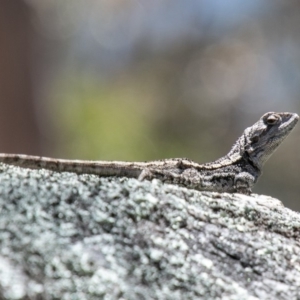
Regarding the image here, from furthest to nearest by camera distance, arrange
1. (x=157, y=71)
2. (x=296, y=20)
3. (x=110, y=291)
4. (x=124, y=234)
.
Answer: (x=157, y=71), (x=296, y=20), (x=124, y=234), (x=110, y=291)

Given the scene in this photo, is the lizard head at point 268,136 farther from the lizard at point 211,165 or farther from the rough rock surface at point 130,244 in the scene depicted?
the rough rock surface at point 130,244

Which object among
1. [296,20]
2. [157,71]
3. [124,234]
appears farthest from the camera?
[157,71]

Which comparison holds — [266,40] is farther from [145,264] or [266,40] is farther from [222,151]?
[145,264]

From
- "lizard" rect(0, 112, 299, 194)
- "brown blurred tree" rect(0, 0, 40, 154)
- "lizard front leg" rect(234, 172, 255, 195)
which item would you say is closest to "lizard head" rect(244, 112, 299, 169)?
"lizard" rect(0, 112, 299, 194)

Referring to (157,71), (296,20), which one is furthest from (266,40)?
(157,71)

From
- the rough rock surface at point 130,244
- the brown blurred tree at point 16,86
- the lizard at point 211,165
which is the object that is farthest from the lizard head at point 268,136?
the brown blurred tree at point 16,86

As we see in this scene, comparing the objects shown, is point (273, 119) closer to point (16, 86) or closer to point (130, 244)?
point (130, 244)
